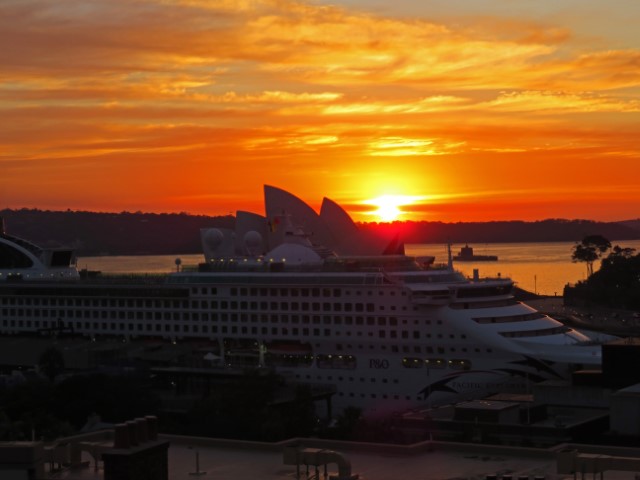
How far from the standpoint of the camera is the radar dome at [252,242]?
56.6m

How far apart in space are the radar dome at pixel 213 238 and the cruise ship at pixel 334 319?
0.07 meters

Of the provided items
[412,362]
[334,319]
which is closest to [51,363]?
[334,319]

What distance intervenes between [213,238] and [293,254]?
20.6 ft

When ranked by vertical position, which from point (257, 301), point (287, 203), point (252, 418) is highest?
point (287, 203)

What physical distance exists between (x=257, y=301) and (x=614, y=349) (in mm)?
16539

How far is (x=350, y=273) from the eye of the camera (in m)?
46.2

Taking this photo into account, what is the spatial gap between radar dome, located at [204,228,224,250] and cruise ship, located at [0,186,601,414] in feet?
0.22

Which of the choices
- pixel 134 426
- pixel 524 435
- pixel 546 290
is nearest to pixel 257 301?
pixel 524 435

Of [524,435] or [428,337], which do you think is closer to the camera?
[524,435]

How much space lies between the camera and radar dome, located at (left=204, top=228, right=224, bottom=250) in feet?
185

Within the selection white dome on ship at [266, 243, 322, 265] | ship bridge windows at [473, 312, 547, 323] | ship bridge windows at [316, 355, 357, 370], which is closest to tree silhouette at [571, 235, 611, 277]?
white dome on ship at [266, 243, 322, 265]

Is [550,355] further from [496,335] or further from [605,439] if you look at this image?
[605,439]

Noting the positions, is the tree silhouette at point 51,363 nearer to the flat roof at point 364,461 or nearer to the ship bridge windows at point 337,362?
the ship bridge windows at point 337,362

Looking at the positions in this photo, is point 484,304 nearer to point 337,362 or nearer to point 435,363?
point 435,363
